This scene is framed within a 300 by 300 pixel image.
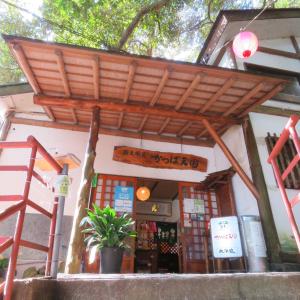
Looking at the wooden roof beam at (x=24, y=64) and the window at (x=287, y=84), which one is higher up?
the window at (x=287, y=84)

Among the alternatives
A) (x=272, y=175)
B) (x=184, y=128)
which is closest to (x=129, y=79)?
(x=184, y=128)

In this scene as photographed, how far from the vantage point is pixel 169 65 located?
511 centimetres

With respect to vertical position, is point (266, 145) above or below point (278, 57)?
below

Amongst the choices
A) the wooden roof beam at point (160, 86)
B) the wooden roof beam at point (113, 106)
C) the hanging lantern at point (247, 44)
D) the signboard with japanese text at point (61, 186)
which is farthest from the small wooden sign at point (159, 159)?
the signboard with japanese text at point (61, 186)

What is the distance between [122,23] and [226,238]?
32.6 ft

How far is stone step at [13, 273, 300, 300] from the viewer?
1.87 meters

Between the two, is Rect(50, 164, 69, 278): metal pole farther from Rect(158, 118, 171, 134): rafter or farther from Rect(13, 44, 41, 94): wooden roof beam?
Rect(158, 118, 171, 134): rafter

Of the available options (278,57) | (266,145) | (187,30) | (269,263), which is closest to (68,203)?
(269,263)

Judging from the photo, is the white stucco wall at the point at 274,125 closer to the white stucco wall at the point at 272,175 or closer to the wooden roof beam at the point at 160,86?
the white stucco wall at the point at 272,175

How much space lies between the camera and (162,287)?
2049 millimetres

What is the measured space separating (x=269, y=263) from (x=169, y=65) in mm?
4404

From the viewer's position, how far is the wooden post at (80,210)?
172 inches

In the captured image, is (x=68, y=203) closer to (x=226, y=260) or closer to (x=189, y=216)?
(x=189, y=216)

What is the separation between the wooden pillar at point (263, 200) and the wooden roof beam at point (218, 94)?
3.82ft
